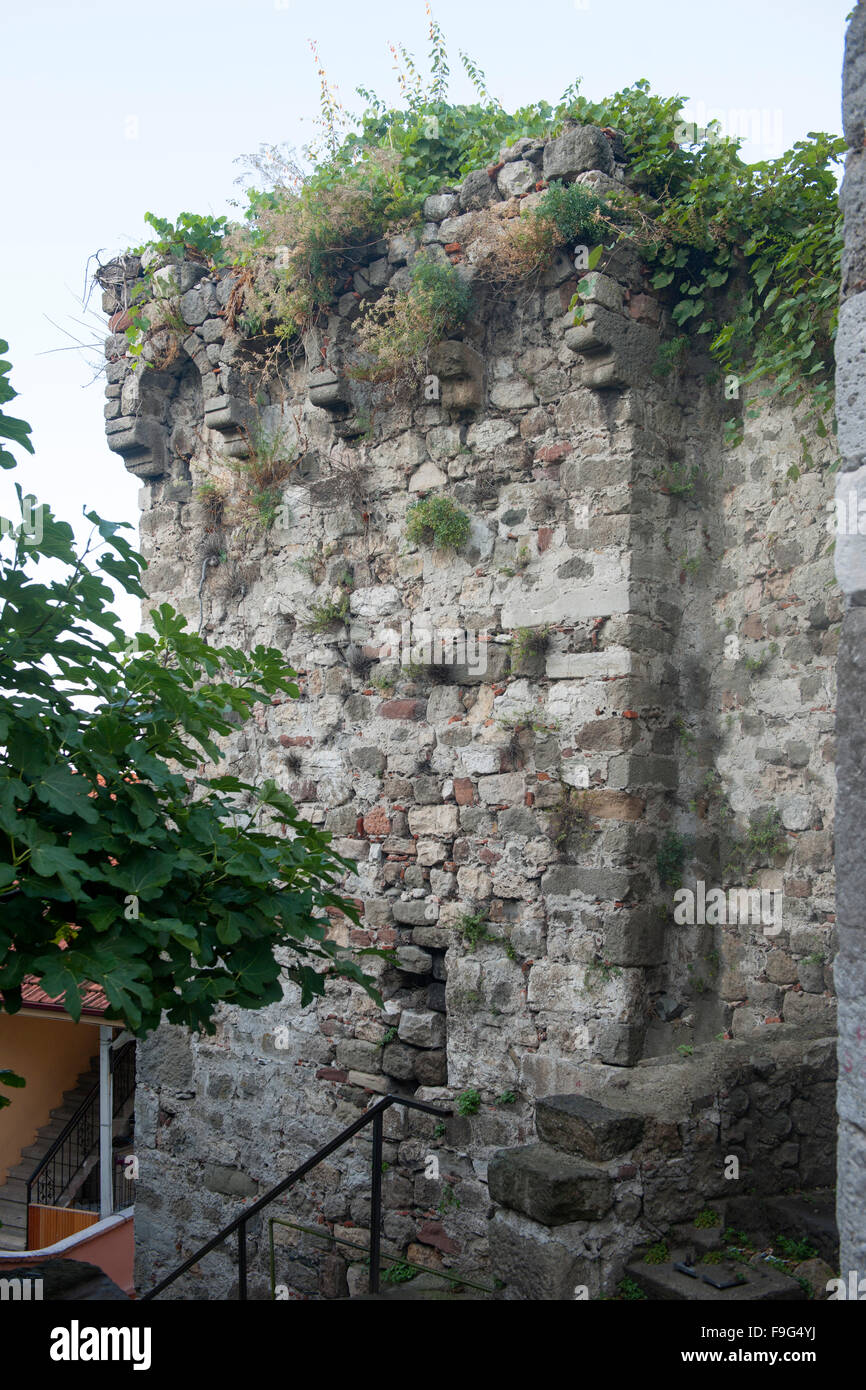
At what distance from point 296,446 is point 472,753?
Result: 2.14 metres

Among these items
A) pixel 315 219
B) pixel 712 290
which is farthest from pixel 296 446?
pixel 712 290

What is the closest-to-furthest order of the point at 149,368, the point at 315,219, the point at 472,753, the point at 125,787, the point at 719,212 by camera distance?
the point at 125,787, the point at 719,212, the point at 472,753, the point at 315,219, the point at 149,368

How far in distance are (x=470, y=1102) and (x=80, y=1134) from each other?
26.9 feet

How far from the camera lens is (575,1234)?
3400mm

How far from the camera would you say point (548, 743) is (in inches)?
198

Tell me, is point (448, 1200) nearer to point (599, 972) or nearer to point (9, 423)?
point (599, 972)

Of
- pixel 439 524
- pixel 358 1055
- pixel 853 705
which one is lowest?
pixel 358 1055

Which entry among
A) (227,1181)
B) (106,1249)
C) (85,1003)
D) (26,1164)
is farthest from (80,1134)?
(227,1181)

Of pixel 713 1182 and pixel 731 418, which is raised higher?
pixel 731 418

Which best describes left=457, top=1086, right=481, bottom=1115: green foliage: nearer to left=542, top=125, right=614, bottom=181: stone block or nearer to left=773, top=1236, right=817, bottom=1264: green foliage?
left=773, top=1236, right=817, bottom=1264: green foliage

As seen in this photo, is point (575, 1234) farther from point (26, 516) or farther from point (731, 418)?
point (731, 418)

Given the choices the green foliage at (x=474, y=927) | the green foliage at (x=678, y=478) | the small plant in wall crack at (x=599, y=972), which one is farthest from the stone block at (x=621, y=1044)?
the green foliage at (x=678, y=478)

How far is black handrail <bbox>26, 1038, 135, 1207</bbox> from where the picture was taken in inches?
450

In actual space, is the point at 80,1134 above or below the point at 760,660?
below
